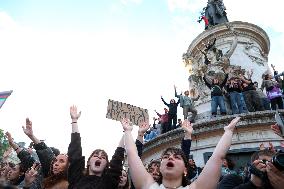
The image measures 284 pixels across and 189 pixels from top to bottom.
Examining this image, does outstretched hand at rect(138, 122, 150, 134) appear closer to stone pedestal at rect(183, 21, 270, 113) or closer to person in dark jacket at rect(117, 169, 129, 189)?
person in dark jacket at rect(117, 169, 129, 189)

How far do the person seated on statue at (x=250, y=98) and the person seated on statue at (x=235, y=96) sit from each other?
0.64 feet

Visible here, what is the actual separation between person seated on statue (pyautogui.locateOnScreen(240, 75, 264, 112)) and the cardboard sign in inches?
248

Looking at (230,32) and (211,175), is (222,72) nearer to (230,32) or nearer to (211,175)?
(230,32)

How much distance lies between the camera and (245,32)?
18672 millimetres

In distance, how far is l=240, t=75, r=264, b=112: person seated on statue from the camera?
1193 cm

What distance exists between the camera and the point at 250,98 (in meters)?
12.1

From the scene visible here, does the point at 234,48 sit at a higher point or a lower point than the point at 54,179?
higher

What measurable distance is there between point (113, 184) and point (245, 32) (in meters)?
16.4

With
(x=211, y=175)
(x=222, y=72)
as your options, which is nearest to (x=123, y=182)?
(x=211, y=175)

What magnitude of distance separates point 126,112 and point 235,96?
6.36 meters

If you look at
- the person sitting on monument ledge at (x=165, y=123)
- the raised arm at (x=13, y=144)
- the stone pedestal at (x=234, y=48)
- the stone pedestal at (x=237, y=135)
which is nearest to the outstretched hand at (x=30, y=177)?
the raised arm at (x=13, y=144)

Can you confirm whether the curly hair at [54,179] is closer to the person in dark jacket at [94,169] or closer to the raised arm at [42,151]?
the person in dark jacket at [94,169]

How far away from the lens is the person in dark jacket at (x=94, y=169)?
13.7 ft

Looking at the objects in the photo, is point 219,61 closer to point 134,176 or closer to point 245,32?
point 245,32
